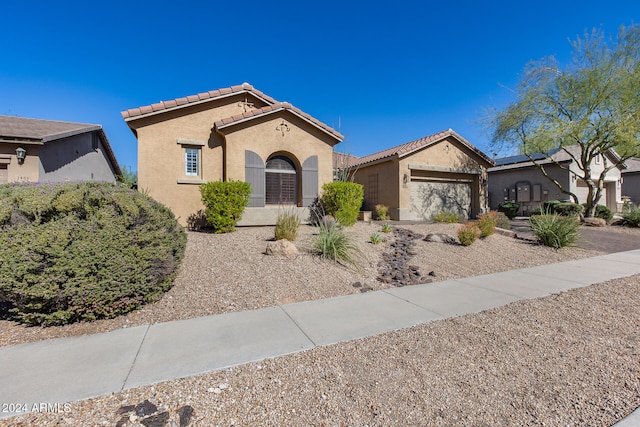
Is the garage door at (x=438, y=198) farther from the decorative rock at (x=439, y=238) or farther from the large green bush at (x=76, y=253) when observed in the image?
the large green bush at (x=76, y=253)

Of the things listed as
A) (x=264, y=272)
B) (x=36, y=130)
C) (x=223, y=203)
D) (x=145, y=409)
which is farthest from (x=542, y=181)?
(x=36, y=130)

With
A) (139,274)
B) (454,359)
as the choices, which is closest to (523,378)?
(454,359)

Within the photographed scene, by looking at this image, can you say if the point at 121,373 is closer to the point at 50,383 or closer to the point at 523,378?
the point at 50,383

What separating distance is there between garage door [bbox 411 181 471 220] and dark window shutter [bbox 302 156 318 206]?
6338 millimetres

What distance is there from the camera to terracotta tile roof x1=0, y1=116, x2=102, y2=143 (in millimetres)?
10062

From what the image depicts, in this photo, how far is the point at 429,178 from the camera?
15.9m

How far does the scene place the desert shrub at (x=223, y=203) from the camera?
884 centimetres

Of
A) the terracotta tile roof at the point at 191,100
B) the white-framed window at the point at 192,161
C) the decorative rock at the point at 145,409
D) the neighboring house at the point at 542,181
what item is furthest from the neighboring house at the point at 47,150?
the neighboring house at the point at 542,181

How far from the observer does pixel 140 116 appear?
31.9 feet

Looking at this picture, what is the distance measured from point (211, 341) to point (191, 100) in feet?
31.2

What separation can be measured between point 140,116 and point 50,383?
920 centimetres

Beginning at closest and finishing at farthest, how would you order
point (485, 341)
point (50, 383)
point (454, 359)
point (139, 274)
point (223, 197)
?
point (50, 383) < point (454, 359) < point (485, 341) < point (139, 274) < point (223, 197)

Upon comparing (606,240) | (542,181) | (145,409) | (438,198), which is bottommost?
(145,409)

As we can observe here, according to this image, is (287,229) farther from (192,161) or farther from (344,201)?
(192,161)
